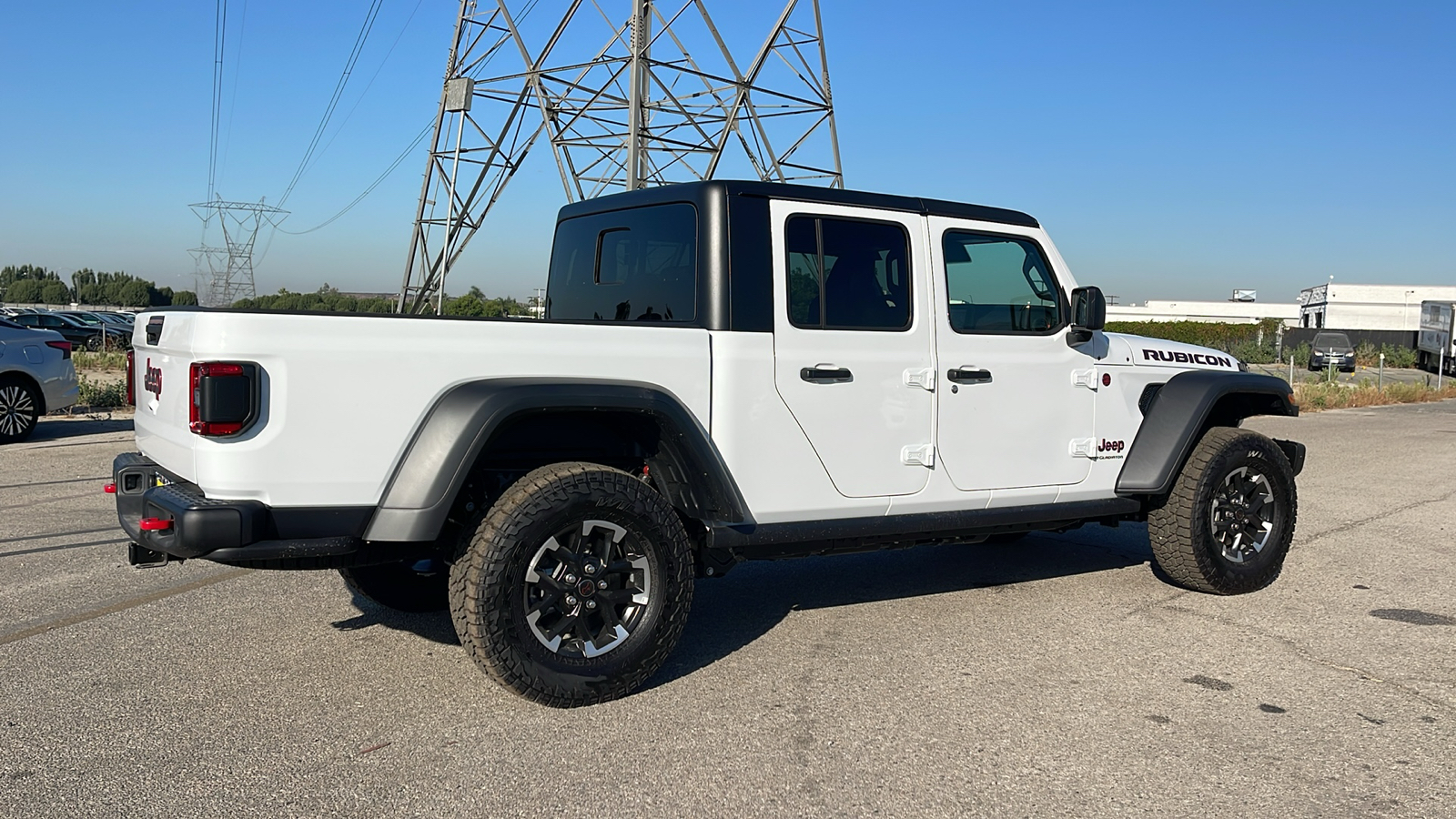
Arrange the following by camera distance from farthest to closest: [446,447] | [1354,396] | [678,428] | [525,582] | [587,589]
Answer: [1354,396] < [678,428] < [587,589] < [525,582] < [446,447]

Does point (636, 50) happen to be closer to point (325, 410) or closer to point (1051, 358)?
point (1051, 358)

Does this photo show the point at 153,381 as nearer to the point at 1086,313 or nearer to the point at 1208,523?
the point at 1086,313

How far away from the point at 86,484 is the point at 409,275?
18.2m

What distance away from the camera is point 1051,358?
5.58 m

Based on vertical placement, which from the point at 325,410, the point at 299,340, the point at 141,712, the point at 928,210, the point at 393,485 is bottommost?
the point at 141,712

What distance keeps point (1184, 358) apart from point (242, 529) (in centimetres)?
485

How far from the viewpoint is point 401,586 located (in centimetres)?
539

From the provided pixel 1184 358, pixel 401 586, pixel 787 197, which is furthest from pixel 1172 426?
pixel 401 586

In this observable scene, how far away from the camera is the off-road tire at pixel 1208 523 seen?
19.2 feet

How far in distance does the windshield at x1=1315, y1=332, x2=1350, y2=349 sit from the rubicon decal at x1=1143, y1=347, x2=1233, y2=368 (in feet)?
128

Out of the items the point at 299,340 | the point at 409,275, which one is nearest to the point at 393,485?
the point at 299,340

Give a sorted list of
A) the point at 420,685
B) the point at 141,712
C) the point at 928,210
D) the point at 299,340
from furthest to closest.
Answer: the point at 928,210 < the point at 420,685 < the point at 141,712 < the point at 299,340

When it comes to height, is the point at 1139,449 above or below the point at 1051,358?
below

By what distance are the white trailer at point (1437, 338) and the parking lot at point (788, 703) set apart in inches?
1441
